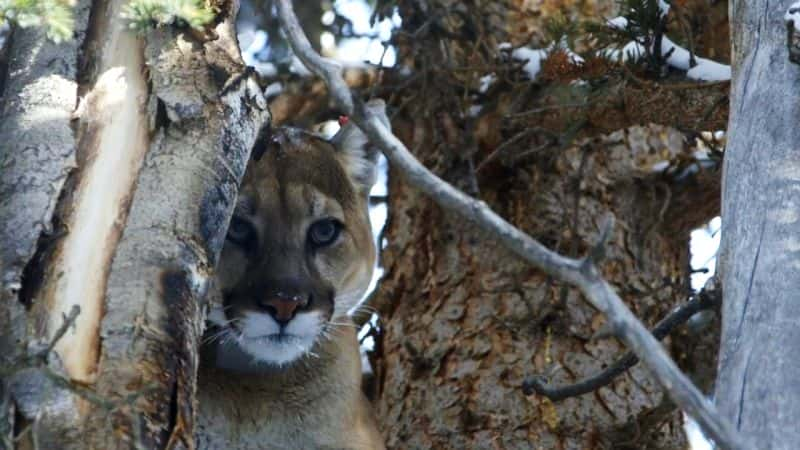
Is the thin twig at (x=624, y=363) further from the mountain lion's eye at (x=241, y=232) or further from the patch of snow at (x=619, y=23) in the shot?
the patch of snow at (x=619, y=23)

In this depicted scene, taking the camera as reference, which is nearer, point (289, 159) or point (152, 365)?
point (152, 365)

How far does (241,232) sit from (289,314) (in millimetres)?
351

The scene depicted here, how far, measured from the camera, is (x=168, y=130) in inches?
109

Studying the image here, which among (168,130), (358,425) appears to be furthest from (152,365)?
(358,425)

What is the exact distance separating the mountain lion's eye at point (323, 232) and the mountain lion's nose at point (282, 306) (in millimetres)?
393

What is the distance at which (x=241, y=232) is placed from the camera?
12.5ft

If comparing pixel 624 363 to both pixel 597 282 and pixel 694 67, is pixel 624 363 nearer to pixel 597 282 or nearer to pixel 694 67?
pixel 597 282

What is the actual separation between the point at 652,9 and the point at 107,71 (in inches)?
69.7

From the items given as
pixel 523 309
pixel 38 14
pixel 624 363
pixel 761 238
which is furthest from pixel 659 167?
pixel 38 14

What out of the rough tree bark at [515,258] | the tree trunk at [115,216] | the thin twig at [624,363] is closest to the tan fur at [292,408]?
the rough tree bark at [515,258]

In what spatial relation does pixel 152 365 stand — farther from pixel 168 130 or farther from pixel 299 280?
pixel 299 280

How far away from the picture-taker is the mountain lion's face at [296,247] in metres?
3.61

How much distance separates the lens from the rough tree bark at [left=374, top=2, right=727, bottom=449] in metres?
4.24

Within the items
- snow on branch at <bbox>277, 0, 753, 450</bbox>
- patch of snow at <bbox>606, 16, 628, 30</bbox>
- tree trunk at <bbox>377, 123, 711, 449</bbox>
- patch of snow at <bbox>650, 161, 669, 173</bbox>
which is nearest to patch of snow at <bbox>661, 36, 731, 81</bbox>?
patch of snow at <bbox>606, 16, 628, 30</bbox>
